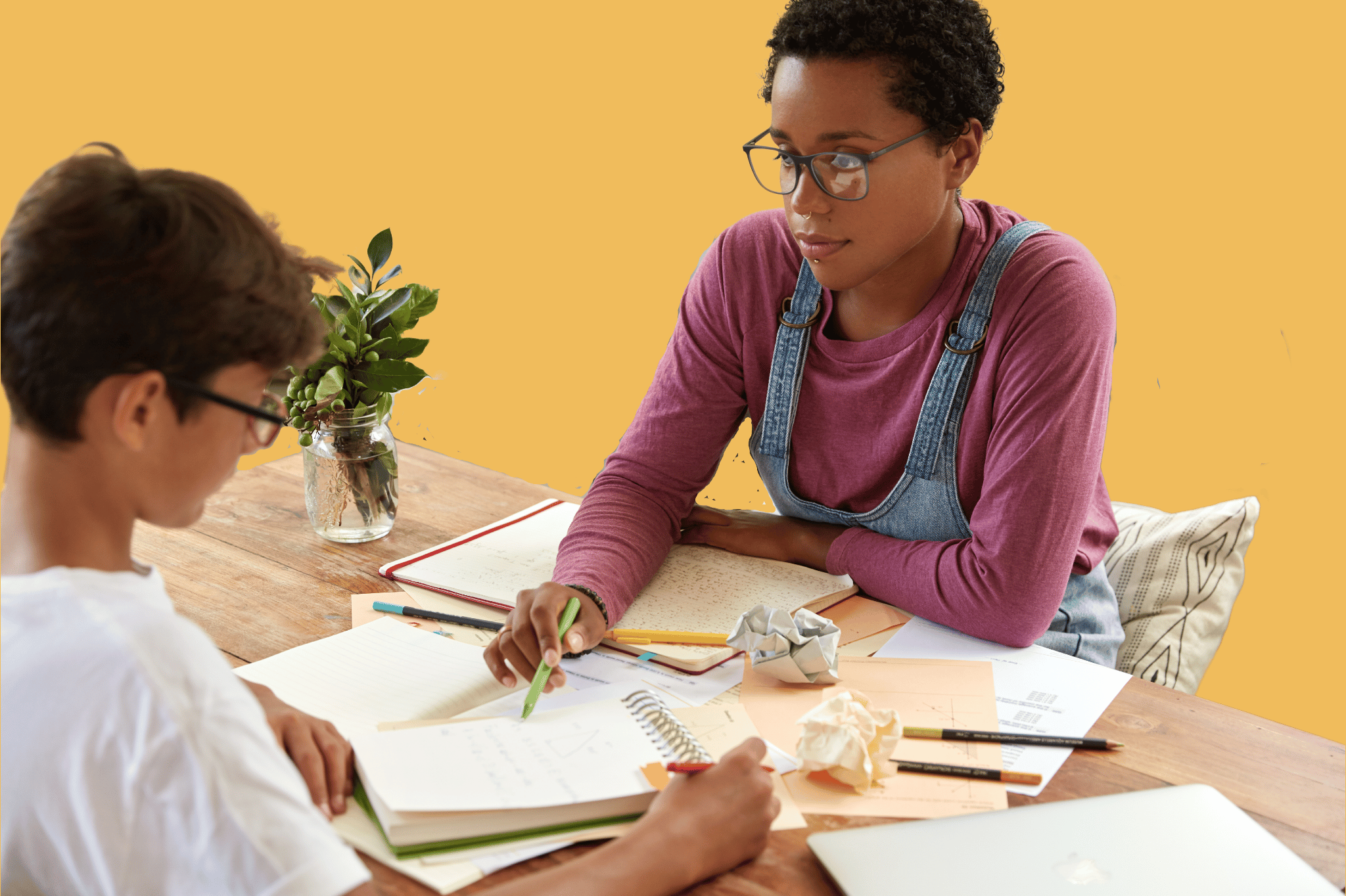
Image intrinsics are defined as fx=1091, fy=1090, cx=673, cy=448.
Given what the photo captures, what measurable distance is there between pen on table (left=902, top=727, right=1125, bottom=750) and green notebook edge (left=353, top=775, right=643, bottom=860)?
0.36 meters

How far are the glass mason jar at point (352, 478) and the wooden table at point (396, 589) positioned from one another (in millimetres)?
32

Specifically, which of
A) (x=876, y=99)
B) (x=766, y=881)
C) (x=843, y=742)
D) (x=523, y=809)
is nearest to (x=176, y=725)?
(x=523, y=809)

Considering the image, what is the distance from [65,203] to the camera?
2.65 ft

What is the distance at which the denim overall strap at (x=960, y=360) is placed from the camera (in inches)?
62.7

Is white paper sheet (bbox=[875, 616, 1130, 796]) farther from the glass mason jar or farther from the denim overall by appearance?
the glass mason jar

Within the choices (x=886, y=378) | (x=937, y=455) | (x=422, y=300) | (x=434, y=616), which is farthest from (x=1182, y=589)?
(x=422, y=300)

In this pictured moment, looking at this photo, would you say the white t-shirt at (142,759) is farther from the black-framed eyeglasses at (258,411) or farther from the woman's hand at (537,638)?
the woman's hand at (537,638)

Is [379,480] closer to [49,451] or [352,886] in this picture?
[49,451]

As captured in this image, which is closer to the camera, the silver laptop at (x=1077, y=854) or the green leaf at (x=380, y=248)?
the silver laptop at (x=1077, y=854)

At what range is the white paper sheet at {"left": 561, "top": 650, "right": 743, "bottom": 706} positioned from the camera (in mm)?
1335

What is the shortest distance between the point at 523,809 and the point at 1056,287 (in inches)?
39.7

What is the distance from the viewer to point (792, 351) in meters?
1.75

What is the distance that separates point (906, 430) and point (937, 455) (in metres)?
0.07

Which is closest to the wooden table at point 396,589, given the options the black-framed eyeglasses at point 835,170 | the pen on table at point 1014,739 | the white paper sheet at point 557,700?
the pen on table at point 1014,739
